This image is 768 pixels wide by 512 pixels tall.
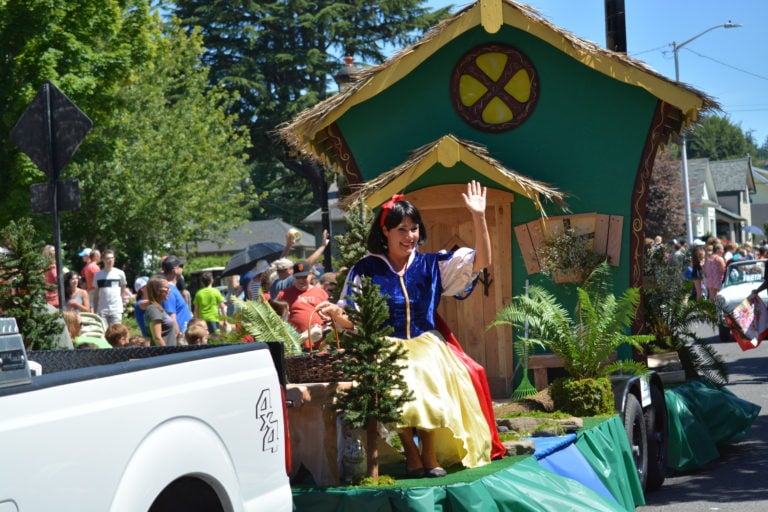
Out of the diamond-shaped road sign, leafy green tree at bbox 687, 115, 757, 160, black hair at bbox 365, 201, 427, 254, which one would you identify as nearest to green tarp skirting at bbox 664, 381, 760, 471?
black hair at bbox 365, 201, 427, 254

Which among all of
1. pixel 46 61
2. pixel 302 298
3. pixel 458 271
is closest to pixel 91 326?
pixel 302 298

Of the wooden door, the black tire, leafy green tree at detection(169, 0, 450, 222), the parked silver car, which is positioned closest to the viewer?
the black tire

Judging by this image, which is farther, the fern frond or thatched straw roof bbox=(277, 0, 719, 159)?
thatched straw roof bbox=(277, 0, 719, 159)

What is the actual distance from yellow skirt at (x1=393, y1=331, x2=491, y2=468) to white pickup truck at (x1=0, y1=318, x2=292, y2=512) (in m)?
1.47

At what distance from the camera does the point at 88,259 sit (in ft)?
55.8

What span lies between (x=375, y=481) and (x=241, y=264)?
1640cm

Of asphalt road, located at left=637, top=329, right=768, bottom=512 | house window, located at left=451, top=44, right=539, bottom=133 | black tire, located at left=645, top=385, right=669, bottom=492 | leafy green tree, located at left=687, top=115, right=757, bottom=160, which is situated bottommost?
asphalt road, located at left=637, top=329, right=768, bottom=512

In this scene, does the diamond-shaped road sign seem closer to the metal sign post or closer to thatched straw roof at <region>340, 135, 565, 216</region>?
the metal sign post

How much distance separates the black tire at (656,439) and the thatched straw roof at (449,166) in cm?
191

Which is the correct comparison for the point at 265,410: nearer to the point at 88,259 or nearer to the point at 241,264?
the point at 88,259

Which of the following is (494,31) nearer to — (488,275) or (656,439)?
(488,275)

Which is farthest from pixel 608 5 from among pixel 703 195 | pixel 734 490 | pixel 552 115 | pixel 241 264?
pixel 703 195

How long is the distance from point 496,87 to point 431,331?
14.7 feet

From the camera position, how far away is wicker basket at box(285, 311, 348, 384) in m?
6.28
